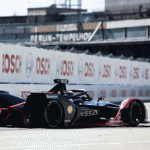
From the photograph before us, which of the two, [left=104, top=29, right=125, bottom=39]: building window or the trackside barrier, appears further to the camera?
[left=104, top=29, right=125, bottom=39]: building window

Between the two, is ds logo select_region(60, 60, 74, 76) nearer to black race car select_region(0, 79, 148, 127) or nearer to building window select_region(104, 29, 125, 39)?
black race car select_region(0, 79, 148, 127)

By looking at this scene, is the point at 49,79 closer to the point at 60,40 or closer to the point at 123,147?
the point at 123,147

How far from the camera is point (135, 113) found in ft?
38.0

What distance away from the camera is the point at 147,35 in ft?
201

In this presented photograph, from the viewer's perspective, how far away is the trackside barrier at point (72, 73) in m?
20.4

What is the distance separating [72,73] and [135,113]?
47.6 ft

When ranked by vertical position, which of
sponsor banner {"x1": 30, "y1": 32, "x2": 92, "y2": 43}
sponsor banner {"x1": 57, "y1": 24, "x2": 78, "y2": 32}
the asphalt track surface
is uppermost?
sponsor banner {"x1": 57, "y1": 24, "x2": 78, "y2": 32}

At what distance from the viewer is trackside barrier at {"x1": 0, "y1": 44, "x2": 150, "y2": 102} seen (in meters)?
20.4

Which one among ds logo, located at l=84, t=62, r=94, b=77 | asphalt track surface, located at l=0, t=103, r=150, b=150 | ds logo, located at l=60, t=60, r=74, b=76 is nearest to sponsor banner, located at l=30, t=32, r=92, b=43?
ds logo, located at l=84, t=62, r=94, b=77

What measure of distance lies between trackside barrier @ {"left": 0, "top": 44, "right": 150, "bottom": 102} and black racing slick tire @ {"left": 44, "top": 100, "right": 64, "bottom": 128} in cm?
893

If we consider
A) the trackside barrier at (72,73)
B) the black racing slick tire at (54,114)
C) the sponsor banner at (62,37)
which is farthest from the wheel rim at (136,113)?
the sponsor banner at (62,37)

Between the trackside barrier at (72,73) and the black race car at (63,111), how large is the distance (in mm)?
8269

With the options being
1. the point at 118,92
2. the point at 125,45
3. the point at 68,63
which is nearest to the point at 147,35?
the point at 125,45

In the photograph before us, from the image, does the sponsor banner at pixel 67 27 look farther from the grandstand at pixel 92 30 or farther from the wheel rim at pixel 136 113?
the wheel rim at pixel 136 113
